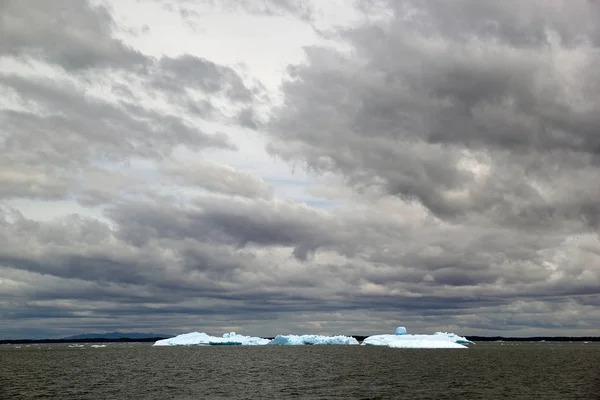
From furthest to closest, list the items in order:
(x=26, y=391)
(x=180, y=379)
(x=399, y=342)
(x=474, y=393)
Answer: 1. (x=399, y=342)
2. (x=180, y=379)
3. (x=26, y=391)
4. (x=474, y=393)

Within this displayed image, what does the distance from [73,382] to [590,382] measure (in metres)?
65.4

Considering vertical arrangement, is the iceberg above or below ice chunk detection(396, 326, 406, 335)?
below

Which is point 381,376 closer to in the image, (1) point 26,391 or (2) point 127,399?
(2) point 127,399

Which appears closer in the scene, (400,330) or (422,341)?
(422,341)

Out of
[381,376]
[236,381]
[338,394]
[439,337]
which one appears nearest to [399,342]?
[439,337]

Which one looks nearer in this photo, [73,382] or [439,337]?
[73,382]

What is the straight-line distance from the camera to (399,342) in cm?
18600

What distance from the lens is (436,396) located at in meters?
55.3

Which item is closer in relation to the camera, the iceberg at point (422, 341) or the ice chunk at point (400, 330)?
the iceberg at point (422, 341)

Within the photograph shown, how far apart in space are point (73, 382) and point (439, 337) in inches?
5765

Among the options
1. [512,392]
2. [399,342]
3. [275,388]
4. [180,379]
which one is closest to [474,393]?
[512,392]

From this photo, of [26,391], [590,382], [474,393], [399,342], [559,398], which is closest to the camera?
[559,398]

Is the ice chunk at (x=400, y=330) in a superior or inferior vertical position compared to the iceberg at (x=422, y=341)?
superior

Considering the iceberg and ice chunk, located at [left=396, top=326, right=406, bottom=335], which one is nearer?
the iceberg
